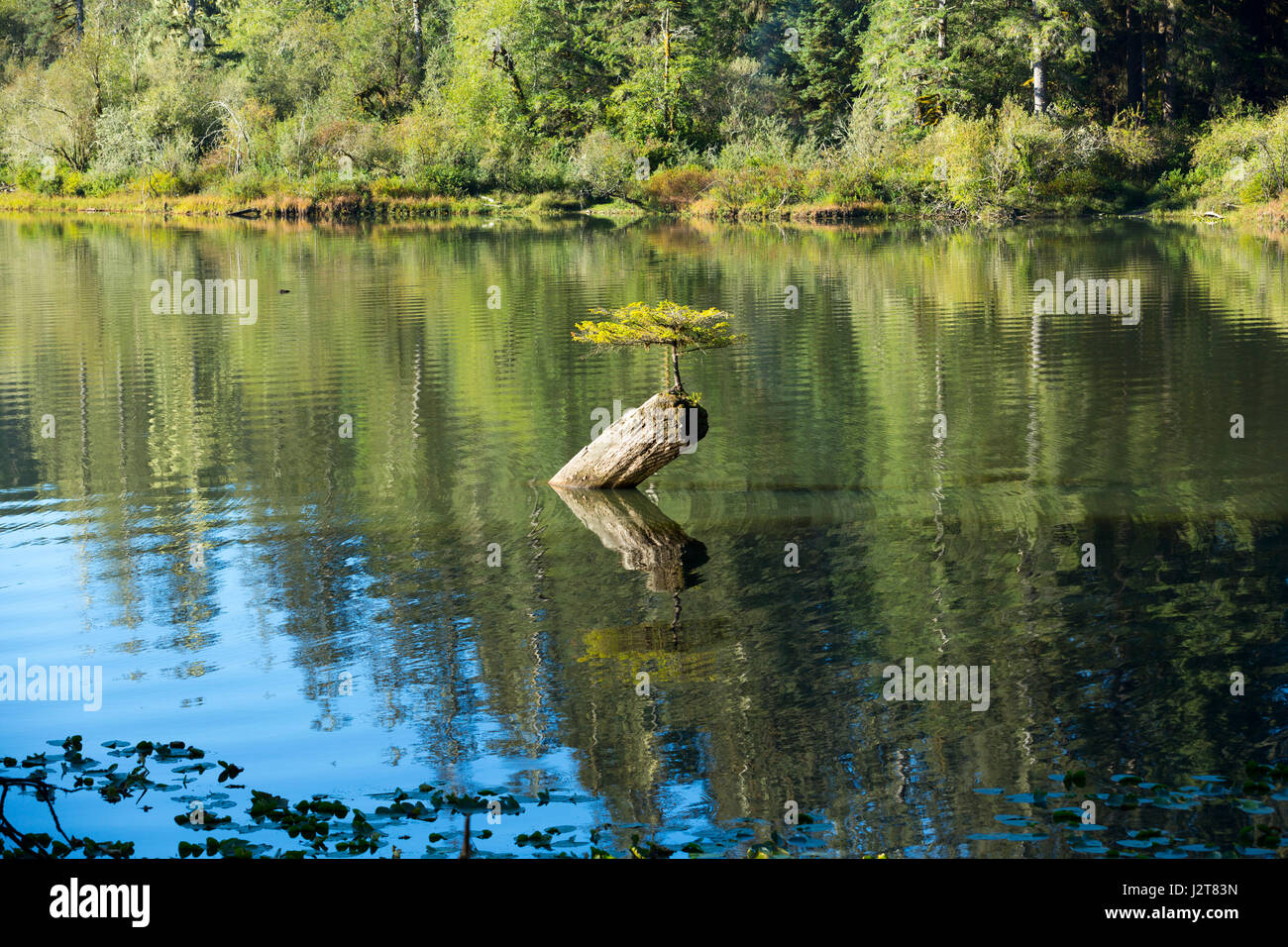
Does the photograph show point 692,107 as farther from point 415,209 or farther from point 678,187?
point 415,209

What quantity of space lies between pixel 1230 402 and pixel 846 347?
352 inches

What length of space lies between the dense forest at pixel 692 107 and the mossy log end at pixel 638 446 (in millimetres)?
56566

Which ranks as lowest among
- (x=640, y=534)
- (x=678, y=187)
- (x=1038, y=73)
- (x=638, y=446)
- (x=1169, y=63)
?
(x=640, y=534)

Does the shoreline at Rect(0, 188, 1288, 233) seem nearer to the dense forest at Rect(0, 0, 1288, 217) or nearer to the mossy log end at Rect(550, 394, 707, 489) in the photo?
the dense forest at Rect(0, 0, 1288, 217)

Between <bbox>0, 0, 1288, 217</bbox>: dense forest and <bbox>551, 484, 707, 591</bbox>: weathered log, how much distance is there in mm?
56926

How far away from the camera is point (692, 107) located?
290 feet

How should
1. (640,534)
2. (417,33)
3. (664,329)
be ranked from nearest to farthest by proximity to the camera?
(640,534) < (664,329) < (417,33)

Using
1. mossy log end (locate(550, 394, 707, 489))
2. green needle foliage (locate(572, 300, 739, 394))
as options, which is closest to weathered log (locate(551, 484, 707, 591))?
mossy log end (locate(550, 394, 707, 489))

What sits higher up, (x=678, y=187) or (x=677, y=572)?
(x=678, y=187)

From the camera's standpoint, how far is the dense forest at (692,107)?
7294 cm

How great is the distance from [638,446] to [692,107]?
75.7m

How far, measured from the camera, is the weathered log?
46.6 ft

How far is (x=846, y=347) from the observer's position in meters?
29.5

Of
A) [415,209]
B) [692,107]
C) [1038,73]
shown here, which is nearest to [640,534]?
[1038,73]
